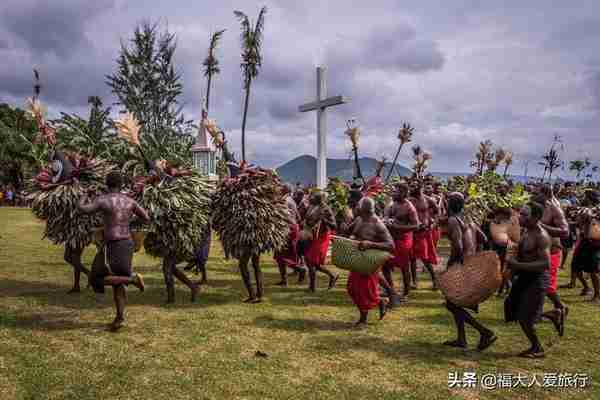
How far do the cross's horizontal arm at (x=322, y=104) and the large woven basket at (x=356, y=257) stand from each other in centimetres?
1008

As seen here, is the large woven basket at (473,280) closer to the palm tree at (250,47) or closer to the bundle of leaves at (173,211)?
the bundle of leaves at (173,211)

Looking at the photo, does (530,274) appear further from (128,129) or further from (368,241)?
(128,129)

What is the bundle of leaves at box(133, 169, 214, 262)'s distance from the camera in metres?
7.38

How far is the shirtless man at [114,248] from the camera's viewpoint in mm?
6031

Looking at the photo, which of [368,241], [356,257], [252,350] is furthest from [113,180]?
[368,241]

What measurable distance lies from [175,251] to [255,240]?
1318 mm

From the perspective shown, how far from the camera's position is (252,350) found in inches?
221

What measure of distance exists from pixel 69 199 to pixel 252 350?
4366 millimetres

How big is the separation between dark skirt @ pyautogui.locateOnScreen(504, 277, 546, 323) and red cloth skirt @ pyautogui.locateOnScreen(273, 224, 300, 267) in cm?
499

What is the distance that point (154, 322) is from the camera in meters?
6.67

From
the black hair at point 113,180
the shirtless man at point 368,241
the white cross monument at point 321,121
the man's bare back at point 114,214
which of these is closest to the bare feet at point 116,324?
the man's bare back at point 114,214

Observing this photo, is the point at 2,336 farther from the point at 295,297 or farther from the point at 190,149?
the point at 190,149

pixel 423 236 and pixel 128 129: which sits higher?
pixel 128 129

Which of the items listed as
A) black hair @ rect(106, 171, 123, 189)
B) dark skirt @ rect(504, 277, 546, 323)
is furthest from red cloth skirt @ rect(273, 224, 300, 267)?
dark skirt @ rect(504, 277, 546, 323)
